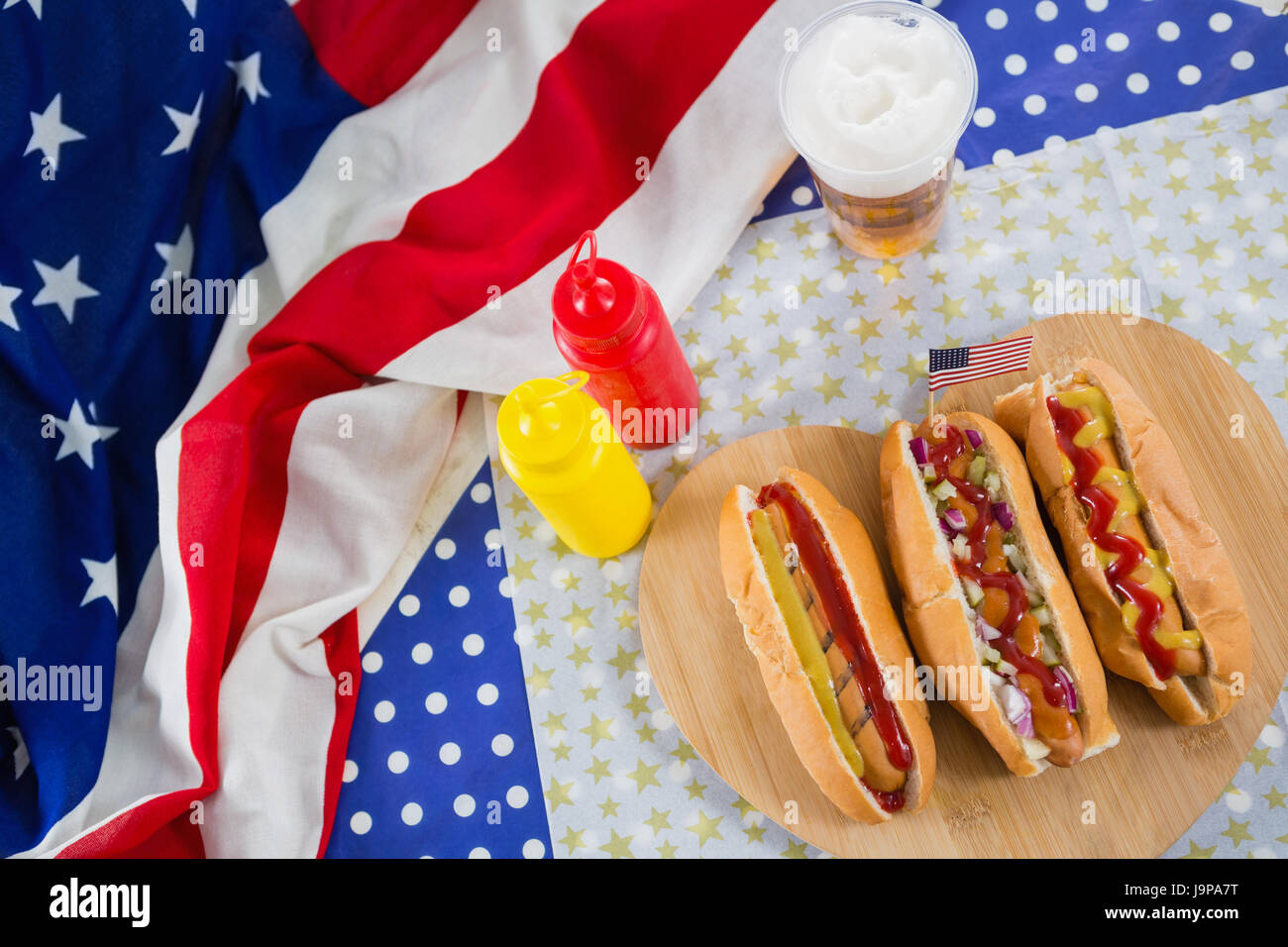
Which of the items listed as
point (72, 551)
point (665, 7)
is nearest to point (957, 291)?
point (665, 7)

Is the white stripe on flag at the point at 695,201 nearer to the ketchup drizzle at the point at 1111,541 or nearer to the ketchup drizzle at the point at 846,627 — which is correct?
the ketchup drizzle at the point at 846,627

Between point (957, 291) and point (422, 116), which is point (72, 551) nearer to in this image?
point (422, 116)

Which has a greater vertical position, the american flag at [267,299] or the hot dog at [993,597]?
the american flag at [267,299]

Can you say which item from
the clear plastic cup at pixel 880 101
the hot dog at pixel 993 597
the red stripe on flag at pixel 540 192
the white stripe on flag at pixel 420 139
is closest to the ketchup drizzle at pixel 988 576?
the hot dog at pixel 993 597

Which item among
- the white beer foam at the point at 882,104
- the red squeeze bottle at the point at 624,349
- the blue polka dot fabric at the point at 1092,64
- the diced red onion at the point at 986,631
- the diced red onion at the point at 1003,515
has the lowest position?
the diced red onion at the point at 986,631

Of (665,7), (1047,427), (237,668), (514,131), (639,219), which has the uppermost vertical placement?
(665,7)

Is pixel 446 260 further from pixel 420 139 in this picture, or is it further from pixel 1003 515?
pixel 1003 515

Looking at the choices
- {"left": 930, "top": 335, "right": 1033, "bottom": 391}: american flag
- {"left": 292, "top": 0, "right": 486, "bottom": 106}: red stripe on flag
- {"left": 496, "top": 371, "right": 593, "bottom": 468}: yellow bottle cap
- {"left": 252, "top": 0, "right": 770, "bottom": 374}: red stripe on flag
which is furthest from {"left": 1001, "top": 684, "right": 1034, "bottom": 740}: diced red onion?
{"left": 292, "top": 0, "right": 486, "bottom": 106}: red stripe on flag
